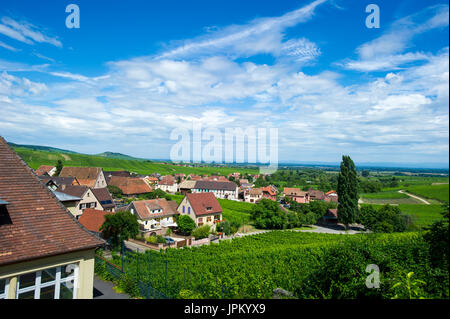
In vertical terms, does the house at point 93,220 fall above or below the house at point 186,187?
above

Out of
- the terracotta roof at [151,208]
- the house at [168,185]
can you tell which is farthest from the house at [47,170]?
the house at [168,185]

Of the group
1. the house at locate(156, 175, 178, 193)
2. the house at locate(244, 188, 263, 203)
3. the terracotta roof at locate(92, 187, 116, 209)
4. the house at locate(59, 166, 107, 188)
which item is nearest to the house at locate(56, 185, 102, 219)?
the terracotta roof at locate(92, 187, 116, 209)

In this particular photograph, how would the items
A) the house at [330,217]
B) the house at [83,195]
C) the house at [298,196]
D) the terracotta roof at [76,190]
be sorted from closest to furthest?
the house at [83,195]
the terracotta roof at [76,190]
the house at [330,217]
the house at [298,196]

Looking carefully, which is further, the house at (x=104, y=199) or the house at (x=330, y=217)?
the house at (x=330, y=217)

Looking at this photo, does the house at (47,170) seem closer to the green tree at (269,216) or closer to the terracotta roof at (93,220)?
the terracotta roof at (93,220)

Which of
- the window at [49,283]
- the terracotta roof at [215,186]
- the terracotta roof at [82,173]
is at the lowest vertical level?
the terracotta roof at [215,186]
